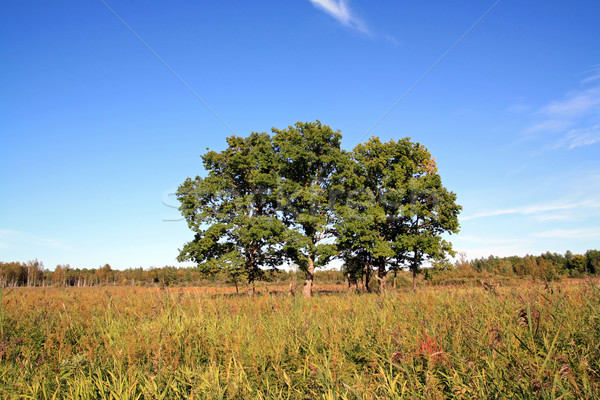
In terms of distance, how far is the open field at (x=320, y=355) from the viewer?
256 centimetres

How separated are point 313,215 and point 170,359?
21379 millimetres

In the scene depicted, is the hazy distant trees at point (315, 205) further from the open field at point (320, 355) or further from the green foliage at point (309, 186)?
the open field at point (320, 355)

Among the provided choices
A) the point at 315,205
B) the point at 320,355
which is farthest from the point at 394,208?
the point at 320,355

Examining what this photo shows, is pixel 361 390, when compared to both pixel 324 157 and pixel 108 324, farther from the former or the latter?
pixel 324 157

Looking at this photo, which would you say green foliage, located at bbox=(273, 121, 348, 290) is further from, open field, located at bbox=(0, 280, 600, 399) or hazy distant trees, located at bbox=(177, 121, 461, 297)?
open field, located at bbox=(0, 280, 600, 399)

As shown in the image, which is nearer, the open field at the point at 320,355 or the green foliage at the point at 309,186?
the open field at the point at 320,355

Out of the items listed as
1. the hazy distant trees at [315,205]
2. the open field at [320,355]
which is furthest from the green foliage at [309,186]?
the open field at [320,355]

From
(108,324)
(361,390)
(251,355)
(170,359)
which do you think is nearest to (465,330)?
(361,390)

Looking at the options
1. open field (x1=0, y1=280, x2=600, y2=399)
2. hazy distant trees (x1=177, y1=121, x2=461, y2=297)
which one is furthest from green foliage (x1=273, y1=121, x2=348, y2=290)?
open field (x1=0, y1=280, x2=600, y2=399)

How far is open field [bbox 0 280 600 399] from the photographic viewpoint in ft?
8.39

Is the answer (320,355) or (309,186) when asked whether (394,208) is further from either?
(320,355)

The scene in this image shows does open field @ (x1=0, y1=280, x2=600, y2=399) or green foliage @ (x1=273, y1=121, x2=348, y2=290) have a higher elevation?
green foliage @ (x1=273, y1=121, x2=348, y2=290)

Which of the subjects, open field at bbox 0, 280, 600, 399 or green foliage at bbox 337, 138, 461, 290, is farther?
green foliage at bbox 337, 138, 461, 290

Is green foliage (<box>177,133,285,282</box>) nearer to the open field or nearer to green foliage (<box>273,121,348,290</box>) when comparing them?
green foliage (<box>273,121,348,290</box>)
